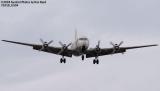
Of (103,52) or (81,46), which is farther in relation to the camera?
(103,52)

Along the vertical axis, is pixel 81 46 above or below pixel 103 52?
above

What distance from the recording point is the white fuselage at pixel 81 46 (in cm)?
7900

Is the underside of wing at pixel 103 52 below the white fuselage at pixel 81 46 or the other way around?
below

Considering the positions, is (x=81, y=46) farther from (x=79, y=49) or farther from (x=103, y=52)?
(x=103, y=52)

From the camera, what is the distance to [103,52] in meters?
86.2

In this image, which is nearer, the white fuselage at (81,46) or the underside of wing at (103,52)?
the white fuselage at (81,46)

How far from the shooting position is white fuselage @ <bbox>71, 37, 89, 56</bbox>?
3110 inches

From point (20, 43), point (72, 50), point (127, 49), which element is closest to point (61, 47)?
point (72, 50)

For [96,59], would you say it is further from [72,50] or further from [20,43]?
[20,43]

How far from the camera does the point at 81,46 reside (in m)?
79.1

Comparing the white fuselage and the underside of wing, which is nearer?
the white fuselage

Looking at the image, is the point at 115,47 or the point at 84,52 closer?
the point at 84,52

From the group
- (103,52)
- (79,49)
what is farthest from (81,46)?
(103,52)

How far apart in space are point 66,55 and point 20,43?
920cm
